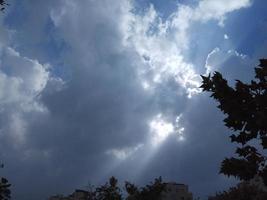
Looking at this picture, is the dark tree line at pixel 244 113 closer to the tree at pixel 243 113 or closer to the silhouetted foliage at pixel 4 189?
the tree at pixel 243 113

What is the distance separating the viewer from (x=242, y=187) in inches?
1641

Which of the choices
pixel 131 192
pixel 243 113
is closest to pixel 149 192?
pixel 131 192

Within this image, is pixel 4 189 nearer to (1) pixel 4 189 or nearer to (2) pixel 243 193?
(1) pixel 4 189

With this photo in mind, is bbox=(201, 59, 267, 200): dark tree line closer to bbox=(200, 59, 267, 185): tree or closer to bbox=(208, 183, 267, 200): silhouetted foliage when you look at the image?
bbox=(200, 59, 267, 185): tree

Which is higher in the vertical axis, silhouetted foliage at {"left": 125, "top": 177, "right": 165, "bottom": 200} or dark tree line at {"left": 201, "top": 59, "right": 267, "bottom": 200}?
silhouetted foliage at {"left": 125, "top": 177, "right": 165, "bottom": 200}

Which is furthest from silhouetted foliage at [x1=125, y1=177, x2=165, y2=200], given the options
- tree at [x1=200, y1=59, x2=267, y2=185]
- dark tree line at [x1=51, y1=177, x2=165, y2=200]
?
tree at [x1=200, y1=59, x2=267, y2=185]

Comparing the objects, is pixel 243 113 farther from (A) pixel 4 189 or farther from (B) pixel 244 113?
(A) pixel 4 189

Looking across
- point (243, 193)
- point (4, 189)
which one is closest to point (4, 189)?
point (4, 189)

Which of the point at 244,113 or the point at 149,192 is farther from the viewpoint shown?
the point at 149,192

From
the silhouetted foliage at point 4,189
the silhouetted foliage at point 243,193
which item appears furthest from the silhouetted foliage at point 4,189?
the silhouetted foliage at point 243,193

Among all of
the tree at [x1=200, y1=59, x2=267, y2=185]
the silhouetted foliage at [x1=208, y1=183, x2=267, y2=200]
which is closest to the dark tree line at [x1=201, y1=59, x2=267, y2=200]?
the tree at [x1=200, y1=59, x2=267, y2=185]

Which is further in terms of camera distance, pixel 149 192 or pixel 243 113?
pixel 149 192

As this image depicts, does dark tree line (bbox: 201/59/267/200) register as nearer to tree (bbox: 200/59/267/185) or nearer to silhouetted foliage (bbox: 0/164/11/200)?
tree (bbox: 200/59/267/185)

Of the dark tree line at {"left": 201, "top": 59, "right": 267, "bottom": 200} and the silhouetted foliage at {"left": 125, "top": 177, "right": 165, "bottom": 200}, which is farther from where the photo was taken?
the silhouetted foliage at {"left": 125, "top": 177, "right": 165, "bottom": 200}
